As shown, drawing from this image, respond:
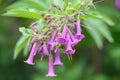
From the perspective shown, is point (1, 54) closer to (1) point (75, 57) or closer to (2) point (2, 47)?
→ (2) point (2, 47)

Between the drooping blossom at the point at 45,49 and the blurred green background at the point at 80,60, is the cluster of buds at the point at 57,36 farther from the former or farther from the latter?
the blurred green background at the point at 80,60

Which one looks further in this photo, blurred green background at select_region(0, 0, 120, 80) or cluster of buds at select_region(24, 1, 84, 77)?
blurred green background at select_region(0, 0, 120, 80)

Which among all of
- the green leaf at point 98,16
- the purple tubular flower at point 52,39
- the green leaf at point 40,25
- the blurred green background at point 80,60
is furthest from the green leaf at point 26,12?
the blurred green background at point 80,60

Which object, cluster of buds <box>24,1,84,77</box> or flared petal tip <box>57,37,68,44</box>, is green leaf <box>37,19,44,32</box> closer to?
cluster of buds <box>24,1,84,77</box>

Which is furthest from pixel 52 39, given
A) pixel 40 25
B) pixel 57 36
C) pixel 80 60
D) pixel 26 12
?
pixel 80 60

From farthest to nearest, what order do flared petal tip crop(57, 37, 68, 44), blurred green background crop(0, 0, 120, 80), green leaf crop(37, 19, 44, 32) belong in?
1. blurred green background crop(0, 0, 120, 80)
2. green leaf crop(37, 19, 44, 32)
3. flared petal tip crop(57, 37, 68, 44)

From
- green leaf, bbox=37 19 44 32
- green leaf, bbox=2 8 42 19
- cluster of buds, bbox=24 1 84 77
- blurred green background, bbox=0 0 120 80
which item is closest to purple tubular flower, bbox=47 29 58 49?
cluster of buds, bbox=24 1 84 77

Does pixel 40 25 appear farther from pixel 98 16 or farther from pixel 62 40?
pixel 98 16

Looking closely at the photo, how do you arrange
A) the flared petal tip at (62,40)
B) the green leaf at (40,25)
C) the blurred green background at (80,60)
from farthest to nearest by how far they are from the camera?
the blurred green background at (80,60) → the green leaf at (40,25) → the flared petal tip at (62,40)
